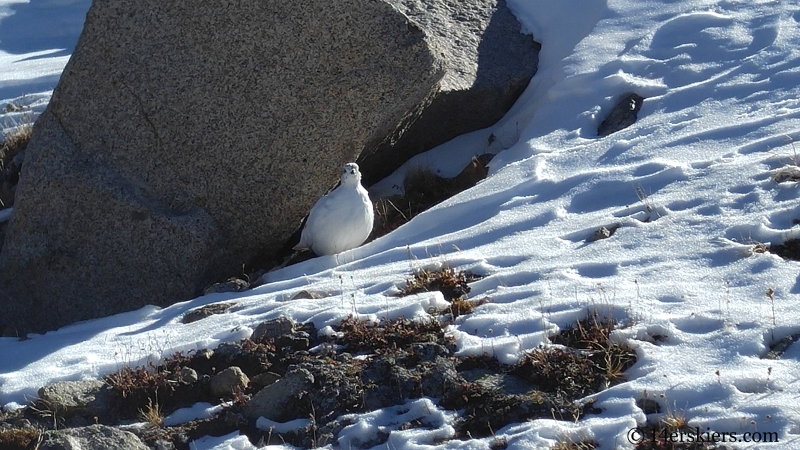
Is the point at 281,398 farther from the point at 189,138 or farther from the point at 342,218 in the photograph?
the point at 189,138

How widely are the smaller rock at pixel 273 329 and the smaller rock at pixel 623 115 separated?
4063 mm

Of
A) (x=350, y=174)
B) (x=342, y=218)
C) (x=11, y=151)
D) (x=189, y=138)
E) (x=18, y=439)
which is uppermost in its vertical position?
(x=189, y=138)

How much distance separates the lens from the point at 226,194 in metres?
8.34

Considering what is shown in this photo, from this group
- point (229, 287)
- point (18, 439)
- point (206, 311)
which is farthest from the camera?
point (229, 287)

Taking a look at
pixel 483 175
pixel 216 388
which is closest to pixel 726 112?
pixel 483 175

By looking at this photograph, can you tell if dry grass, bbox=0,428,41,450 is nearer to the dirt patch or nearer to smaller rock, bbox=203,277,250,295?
smaller rock, bbox=203,277,250,295

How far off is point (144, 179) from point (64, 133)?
35.5 inches

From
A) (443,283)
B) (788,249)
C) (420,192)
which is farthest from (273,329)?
(420,192)

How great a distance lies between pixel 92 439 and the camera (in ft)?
15.9

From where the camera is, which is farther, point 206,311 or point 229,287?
point 229,287

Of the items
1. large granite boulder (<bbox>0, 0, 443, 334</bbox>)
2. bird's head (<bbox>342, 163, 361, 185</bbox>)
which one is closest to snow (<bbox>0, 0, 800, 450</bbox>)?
bird's head (<bbox>342, 163, 361, 185</bbox>)

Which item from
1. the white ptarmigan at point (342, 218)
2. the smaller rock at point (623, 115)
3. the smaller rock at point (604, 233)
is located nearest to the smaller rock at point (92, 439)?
the white ptarmigan at point (342, 218)

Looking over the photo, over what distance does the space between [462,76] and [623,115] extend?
1.72 meters

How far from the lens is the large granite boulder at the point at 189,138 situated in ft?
26.7
